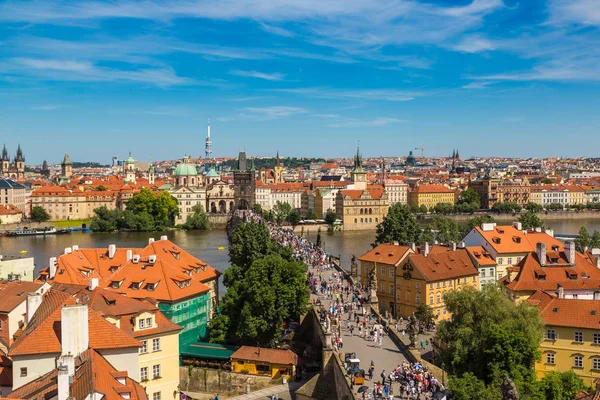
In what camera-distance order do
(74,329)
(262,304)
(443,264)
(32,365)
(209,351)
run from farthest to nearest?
1. (443,264)
2. (262,304)
3. (209,351)
4. (32,365)
5. (74,329)

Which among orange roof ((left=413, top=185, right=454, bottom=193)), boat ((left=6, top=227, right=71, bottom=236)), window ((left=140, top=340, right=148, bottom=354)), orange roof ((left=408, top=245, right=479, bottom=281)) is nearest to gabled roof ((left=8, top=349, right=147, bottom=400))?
window ((left=140, top=340, right=148, bottom=354))

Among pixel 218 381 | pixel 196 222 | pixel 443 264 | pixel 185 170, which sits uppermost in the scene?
pixel 185 170

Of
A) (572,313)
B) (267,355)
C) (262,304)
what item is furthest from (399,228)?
(572,313)

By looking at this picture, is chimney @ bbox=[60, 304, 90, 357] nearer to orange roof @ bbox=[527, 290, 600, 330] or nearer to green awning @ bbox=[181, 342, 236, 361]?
green awning @ bbox=[181, 342, 236, 361]

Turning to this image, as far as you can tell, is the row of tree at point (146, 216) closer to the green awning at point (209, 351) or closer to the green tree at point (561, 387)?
the green awning at point (209, 351)

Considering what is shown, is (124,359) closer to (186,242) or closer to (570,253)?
(570,253)
